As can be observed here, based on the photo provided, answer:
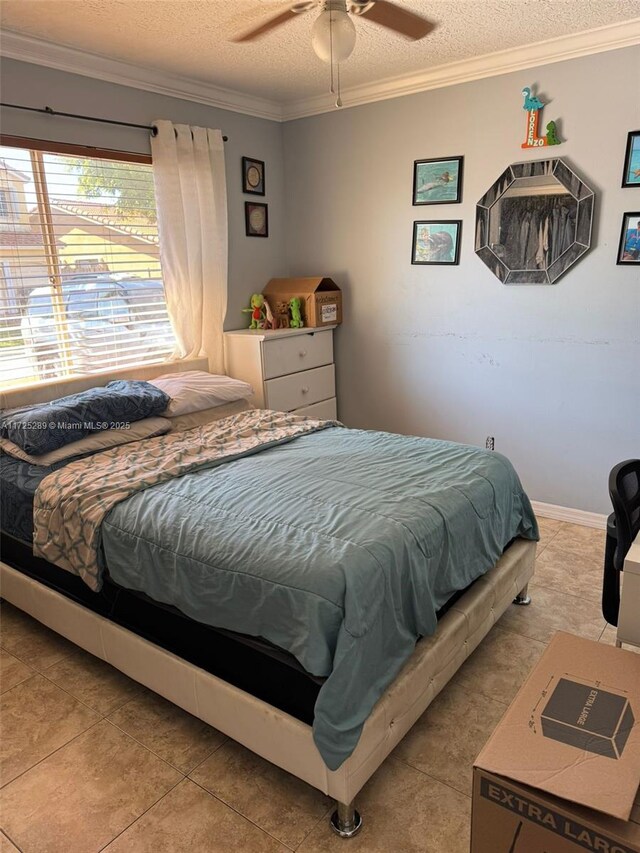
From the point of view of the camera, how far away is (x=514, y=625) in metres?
2.56

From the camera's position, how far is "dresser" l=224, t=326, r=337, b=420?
3756 millimetres

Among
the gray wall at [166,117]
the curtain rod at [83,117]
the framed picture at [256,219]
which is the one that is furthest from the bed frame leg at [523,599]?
the curtain rod at [83,117]

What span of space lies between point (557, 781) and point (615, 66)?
3.19 metres

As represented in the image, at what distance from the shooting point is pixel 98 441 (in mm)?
2713

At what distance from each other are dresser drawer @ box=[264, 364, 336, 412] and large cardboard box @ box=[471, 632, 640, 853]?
8.70 feet

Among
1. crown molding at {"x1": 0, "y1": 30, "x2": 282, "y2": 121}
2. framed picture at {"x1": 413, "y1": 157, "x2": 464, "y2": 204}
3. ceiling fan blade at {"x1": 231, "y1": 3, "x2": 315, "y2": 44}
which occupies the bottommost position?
framed picture at {"x1": 413, "y1": 157, "x2": 464, "y2": 204}

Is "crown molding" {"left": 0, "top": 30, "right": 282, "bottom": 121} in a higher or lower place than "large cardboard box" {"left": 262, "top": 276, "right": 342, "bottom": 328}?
higher

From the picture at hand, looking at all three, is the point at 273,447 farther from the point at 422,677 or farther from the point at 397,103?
the point at 397,103

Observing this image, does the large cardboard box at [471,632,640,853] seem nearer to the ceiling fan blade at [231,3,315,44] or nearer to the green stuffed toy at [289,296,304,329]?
the ceiling fan blade at [231,3,315,44]

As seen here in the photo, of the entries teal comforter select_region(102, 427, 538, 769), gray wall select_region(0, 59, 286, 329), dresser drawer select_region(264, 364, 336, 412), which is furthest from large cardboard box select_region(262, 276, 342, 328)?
teal comforter select_region(102, 427, 538, 769)

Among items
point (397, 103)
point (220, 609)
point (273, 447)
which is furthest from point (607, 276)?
point (220, 609)

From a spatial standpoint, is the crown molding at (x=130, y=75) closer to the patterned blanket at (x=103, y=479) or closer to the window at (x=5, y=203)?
the window at (x=5, y=203)

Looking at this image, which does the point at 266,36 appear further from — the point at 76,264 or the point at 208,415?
the point at 208,415

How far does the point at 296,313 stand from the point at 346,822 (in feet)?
9.85
